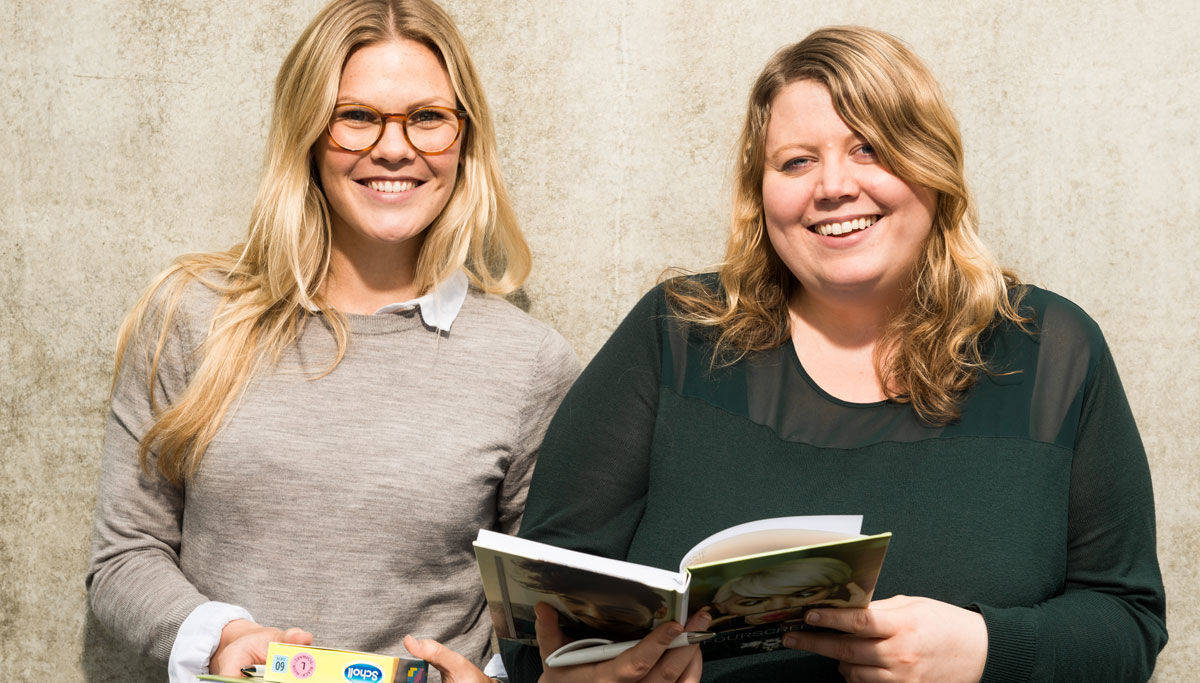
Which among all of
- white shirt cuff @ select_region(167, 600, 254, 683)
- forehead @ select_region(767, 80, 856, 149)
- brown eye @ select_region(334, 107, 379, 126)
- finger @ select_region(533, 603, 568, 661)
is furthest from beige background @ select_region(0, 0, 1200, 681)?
finger @ select_region(533, 603, 568, 661)

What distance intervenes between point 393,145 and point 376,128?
66mm

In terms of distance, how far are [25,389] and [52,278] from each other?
1.14 ft

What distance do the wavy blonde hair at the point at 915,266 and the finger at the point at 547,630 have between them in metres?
0.69

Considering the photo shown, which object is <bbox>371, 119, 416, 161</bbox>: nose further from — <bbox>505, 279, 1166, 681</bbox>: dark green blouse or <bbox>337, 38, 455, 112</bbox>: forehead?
<bbox>505, 279, 1166, 681</bbox>: dark green blouse

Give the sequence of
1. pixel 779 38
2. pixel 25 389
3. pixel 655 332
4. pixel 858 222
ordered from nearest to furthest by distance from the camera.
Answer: pixel 858 222 < pixel 655 332 < pixel 779 38 < pixel 25 389

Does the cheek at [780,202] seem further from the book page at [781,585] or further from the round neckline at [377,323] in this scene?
the round neckline at [377,323]

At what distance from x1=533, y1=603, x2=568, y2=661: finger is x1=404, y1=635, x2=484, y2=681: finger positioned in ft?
1.06

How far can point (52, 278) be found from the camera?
9.57ft

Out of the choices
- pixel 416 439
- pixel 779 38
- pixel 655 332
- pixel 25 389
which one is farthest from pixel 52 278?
pixel 779 38

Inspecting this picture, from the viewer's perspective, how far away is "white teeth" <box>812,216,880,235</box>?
79.8 inches

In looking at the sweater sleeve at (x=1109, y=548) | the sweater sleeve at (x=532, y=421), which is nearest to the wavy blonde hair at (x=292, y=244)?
the sweater sleeve at (x=532, y=421)

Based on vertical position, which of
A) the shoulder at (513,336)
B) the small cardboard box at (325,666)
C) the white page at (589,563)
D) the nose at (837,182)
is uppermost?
the nose at (837,182)

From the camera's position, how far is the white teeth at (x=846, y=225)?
2.03m

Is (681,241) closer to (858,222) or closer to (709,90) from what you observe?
(709,90)
